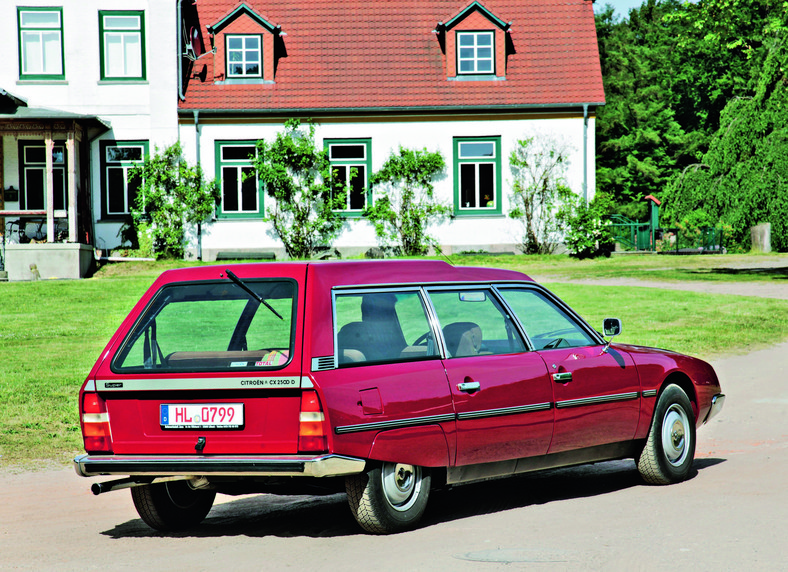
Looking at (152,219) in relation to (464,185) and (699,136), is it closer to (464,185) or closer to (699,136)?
(464,185)

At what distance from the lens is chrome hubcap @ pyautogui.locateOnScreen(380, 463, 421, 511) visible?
237 inches

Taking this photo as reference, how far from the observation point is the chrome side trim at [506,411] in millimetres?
6367

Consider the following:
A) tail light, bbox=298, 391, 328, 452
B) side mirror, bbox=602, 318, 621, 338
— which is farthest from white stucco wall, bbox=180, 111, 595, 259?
tail light, bbox=298, 391, 328, 452

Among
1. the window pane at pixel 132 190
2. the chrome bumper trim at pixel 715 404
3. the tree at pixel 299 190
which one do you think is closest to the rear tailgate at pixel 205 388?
the chrome bumper trim at pixel 715 404

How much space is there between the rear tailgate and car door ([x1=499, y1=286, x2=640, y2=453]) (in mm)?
1866

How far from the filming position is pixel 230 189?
105ft

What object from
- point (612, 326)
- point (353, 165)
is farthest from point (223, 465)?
point (353, 165)

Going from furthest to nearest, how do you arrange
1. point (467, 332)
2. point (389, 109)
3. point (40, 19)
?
point (389, 109) → point (40, 19) → point (467, 332)

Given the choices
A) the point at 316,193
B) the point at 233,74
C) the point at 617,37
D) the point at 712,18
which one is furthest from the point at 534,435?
the point at 617,37

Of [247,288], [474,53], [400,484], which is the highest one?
[474,53]

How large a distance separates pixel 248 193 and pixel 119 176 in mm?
3784

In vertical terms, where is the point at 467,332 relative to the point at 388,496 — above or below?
above

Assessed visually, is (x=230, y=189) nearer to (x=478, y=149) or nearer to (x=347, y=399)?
(x=478, y=149)

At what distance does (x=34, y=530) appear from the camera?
6504mm
